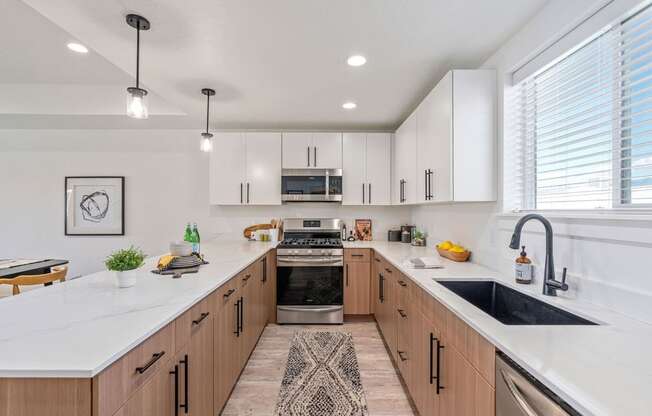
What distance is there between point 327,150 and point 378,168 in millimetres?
687

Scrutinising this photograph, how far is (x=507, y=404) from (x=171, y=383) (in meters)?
1.21

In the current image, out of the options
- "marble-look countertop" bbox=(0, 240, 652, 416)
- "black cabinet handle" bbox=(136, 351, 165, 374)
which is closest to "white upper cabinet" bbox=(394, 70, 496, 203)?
"marble-look countertop" bbox=(0, 240, 652, 416)

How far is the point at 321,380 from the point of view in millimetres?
2236

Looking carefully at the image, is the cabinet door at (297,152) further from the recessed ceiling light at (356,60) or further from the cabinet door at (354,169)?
the recessed ceiling light at (356,60)

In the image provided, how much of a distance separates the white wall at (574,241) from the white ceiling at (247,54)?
0.14m

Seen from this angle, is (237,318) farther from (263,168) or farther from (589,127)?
(589,127)

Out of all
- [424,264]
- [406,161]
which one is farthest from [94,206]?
[424,264]

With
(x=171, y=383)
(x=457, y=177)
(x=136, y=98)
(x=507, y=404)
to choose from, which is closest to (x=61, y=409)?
(x=171, y=383)

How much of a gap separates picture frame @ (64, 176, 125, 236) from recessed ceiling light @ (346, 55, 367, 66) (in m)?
3.46

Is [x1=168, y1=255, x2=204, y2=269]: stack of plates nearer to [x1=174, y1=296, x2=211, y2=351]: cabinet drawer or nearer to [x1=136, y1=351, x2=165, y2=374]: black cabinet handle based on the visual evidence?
[x1=174, y1=296, x2=211, y2=351]: cabinet drawer

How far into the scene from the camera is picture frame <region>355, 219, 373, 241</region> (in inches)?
156

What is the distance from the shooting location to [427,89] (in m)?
2.66

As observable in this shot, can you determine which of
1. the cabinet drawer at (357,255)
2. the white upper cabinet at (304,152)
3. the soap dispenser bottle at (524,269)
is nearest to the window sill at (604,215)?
the soap dispenser bottle at (524,269)

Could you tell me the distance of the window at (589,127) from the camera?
1.17m
